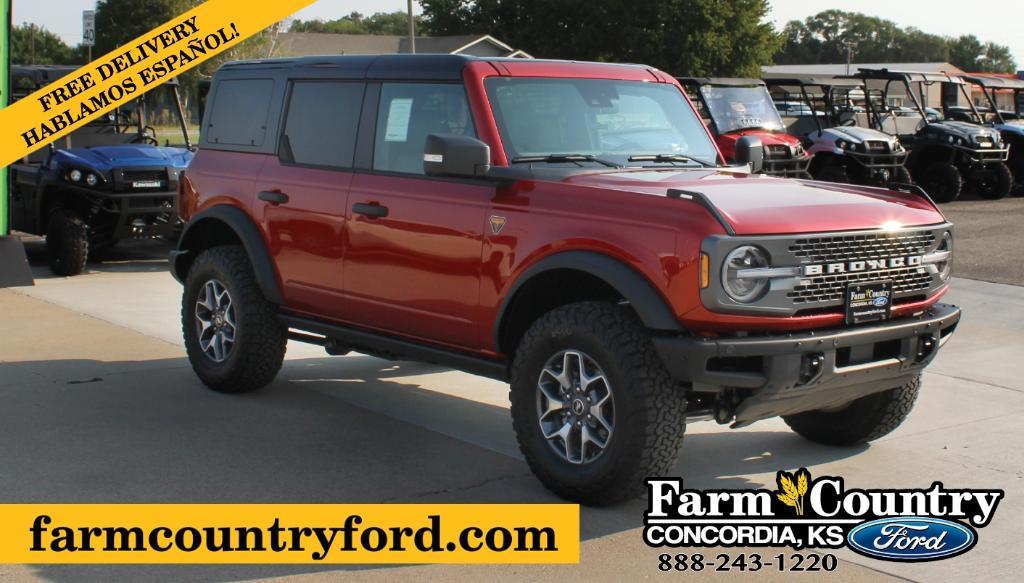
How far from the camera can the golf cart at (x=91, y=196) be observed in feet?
42.2

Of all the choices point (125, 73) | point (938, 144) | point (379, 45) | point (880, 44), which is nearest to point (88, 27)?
point (125, 73)

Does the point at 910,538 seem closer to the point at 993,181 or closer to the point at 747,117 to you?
the point at 747,117

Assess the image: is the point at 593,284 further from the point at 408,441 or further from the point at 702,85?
the point at 702,85

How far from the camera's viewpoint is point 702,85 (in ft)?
59.6

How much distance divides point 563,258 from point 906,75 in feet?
57.4

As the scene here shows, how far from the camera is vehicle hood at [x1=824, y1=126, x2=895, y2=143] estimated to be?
20.2 meters

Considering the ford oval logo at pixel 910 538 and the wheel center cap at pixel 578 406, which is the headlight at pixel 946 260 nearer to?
the ford oval logo at pixel 910 538

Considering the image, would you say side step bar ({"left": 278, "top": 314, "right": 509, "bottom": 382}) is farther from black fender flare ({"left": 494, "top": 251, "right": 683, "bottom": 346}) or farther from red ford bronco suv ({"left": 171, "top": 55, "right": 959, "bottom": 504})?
black fender flare ({"left": 494, "top": 251, "right": 683, "bottom": 346})

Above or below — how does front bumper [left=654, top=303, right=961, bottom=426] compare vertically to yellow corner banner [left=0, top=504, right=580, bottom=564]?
above

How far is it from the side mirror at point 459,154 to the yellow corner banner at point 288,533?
153 centimetres

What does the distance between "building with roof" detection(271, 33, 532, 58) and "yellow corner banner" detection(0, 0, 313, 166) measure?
37.3 meters

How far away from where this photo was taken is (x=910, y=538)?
509 centimetres

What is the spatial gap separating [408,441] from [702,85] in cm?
1261

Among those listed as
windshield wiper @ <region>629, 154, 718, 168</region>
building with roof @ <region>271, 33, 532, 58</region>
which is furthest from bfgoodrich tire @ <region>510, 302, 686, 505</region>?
building with roof @ <region>271, 33, 532, 58</region>
